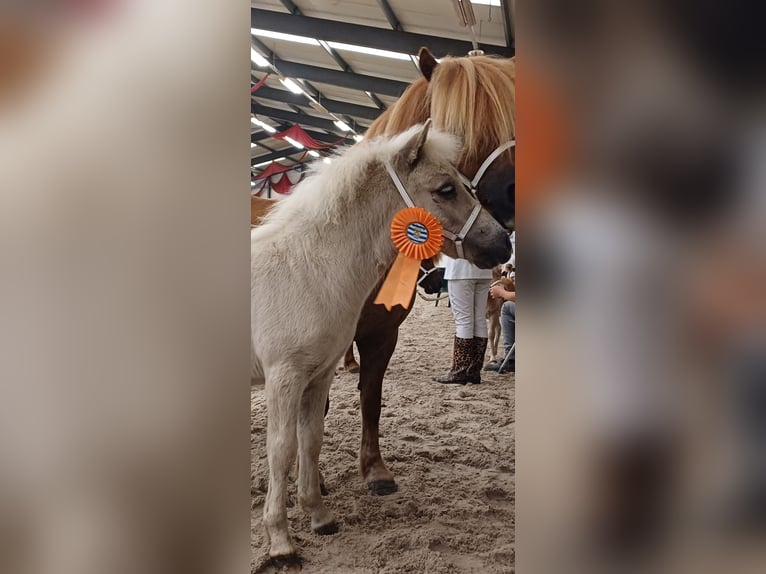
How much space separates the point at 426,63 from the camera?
0.70 m

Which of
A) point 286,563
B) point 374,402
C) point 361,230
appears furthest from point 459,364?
point 286,563

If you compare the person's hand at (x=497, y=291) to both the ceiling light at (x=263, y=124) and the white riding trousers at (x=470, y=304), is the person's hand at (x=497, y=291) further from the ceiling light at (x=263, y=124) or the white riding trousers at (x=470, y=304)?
the ceiling light at (x=263, y=124)

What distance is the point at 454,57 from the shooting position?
2.36 feet

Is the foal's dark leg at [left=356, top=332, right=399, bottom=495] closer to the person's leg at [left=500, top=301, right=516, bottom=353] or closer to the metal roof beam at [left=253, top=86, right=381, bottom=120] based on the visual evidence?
the person's leg at [left=500, top=301, right=516, bottom=353]

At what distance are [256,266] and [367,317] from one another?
0.69 feet

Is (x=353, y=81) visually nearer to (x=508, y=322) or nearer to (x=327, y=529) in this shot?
(x=508, y=322)

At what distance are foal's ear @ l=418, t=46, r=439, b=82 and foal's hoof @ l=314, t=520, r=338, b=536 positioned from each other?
25.5 inches

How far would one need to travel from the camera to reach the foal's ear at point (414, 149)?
0.67 meters

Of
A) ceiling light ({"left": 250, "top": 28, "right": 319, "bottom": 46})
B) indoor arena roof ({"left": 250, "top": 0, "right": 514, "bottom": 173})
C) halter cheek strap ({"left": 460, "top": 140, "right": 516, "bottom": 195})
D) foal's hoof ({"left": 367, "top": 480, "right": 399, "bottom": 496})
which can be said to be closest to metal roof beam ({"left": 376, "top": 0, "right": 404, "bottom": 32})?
indoor arena roof ({"left": 250, "top": 0, "right": 514, "bottom": 173})

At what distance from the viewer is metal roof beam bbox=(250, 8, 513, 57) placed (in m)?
0.61
